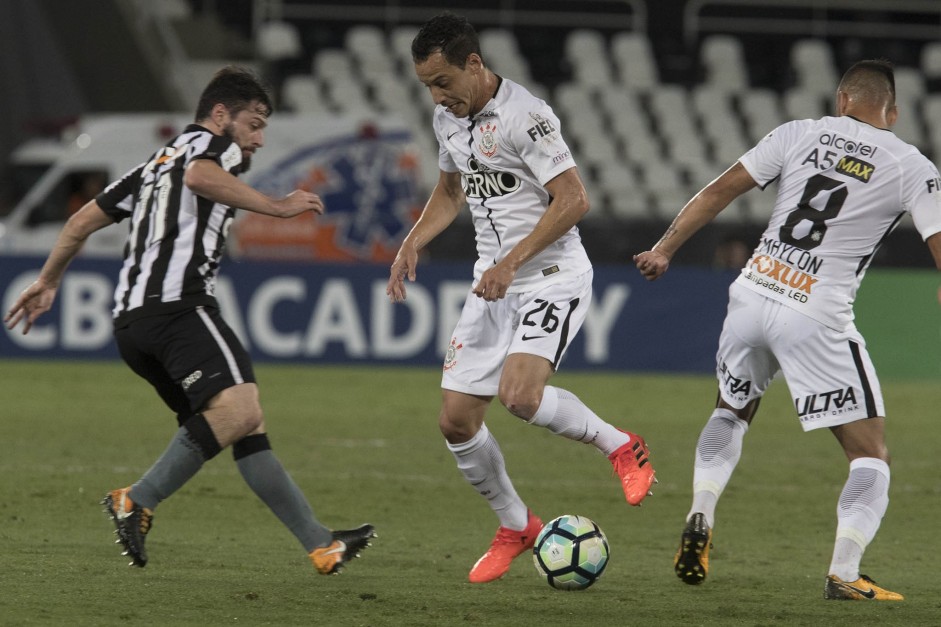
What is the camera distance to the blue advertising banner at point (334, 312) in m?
15.7

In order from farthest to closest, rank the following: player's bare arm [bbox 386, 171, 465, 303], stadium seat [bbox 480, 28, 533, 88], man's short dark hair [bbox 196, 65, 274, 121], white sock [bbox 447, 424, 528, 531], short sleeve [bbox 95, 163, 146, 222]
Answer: stadium seat [bbox 480, 28, 533, 88], player's bare arm [bbox 386, 171, 465, 303], white sock [bbox 447, 424, 528, 531], short sleeve [bbox 95, 163, 146, 222], man's short dark hair [bbox 196, 65, 274, 121]

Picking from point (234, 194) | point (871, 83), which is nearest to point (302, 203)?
point (234, 194)

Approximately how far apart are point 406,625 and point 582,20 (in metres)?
20.3

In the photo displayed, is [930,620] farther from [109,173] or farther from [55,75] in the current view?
[55,75]

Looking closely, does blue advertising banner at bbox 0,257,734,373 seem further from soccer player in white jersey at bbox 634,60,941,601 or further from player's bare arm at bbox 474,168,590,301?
soccer player in white jersey at bbox 634,60,941,601

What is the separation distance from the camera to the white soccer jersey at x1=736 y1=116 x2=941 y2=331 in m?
5.90

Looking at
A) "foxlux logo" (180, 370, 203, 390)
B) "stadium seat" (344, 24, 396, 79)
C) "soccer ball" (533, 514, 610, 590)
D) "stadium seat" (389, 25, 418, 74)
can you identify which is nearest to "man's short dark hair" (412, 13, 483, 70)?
"foxlux logo" (180, 370, 203, 390)

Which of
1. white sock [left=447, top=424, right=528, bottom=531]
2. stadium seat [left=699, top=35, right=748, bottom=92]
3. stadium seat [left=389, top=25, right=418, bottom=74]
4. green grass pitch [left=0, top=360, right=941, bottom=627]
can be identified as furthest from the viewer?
stadium seat [left=699, top=35, right=748, bottom=92]

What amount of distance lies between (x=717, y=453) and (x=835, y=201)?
3.79 ft

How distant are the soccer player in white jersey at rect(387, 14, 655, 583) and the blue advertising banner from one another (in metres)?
9.34

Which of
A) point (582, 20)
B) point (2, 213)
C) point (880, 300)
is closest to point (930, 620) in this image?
point (880, 300)

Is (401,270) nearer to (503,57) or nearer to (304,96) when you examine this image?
(304,96)

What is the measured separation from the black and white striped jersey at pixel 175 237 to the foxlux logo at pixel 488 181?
101 centimetres

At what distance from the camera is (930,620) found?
17.9 feet
